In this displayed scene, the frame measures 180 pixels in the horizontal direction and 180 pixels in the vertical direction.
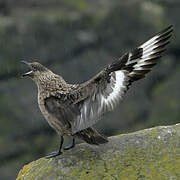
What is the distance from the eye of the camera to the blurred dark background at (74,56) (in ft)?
44.7

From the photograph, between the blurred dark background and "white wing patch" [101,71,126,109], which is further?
the blurred dark background

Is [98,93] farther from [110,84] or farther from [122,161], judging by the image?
[122,161]

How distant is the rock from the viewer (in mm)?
5961

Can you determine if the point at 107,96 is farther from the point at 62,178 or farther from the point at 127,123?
the point at 127,123

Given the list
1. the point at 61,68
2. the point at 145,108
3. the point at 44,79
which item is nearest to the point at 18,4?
the point at 61,68

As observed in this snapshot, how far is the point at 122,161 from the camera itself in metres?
6.13

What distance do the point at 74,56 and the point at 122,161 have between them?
8634 millimetres

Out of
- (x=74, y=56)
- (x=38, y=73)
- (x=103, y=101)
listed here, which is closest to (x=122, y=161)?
(x=103, y=101)

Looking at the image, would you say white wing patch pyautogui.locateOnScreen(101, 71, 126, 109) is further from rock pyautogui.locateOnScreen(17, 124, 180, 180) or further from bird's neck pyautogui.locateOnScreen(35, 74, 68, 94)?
bird's neck pyautogui.locateOnScreen(35, 74, 68, 94)

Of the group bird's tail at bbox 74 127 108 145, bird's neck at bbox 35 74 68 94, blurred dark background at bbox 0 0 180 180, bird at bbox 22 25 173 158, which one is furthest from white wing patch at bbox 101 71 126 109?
blurred dark background at bbox 0 0 180 180

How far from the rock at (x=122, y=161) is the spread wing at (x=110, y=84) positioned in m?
0.41

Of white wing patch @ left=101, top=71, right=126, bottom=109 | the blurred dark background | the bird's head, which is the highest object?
the bird's head

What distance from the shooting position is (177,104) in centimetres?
1438

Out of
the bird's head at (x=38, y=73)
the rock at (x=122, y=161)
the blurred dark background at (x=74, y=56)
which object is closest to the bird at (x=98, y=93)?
the rock at (x=122, y=161)
